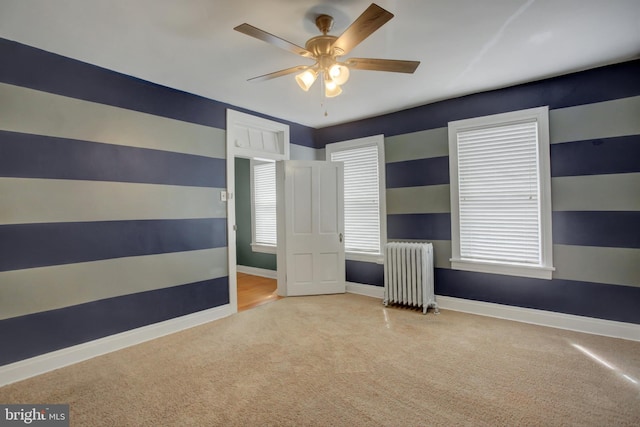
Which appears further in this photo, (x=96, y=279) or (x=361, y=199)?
(x=361, y=199)

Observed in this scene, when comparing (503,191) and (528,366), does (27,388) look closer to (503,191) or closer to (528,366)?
(528,366)

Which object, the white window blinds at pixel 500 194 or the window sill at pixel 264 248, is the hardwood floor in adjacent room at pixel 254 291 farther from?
the white window blinds at pixel 500 194

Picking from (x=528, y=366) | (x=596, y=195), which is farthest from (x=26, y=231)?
(x=596, y=195)

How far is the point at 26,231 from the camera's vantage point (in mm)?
2432

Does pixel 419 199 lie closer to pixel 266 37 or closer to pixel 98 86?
pixel 266 37

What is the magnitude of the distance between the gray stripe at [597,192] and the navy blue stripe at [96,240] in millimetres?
3866

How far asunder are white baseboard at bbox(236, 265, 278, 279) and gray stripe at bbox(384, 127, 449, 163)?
300 cm

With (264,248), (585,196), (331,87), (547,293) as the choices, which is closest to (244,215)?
(264,248)

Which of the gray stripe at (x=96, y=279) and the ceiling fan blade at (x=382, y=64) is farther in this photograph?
the gray stripe at (x=96, y=279)

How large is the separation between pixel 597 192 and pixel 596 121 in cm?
71

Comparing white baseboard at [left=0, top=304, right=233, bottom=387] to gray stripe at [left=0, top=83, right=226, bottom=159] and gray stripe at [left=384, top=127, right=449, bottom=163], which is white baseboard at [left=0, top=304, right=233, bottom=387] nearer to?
gray stripe at [left=0, top=83, right=226, bottom=159]

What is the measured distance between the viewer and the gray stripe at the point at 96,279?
2385 millimetres

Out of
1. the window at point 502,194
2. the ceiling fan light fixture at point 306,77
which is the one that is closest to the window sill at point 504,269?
the window at point 502,194

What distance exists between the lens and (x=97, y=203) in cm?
280
